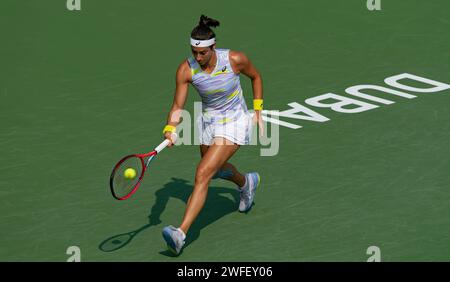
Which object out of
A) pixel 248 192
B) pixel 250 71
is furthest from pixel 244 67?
pixel 248 192

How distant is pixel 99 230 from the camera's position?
12.5 meters

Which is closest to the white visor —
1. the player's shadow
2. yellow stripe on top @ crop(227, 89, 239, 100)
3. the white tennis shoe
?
yellow stripe on top @ crop(227, 89, 239, 100)

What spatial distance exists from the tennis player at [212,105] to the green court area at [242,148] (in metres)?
0.74

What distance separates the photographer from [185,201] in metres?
13.3

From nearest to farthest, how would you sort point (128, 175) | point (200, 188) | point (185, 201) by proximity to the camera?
point (128, 175)
point (200, 188)
point (185, 201)

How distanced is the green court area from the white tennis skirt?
100cm

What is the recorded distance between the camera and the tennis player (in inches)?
472

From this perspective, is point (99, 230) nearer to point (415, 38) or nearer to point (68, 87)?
point (68, 87)

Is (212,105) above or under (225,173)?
above

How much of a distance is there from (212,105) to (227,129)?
323mm

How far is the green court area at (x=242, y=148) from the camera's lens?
12.3 meters

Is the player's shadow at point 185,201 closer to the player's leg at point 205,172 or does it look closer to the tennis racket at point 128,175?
the player's leg at point 205,172

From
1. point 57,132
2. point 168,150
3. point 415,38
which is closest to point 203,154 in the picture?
point 168,150

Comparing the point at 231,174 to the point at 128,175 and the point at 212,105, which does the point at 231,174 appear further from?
the point at 128,175
